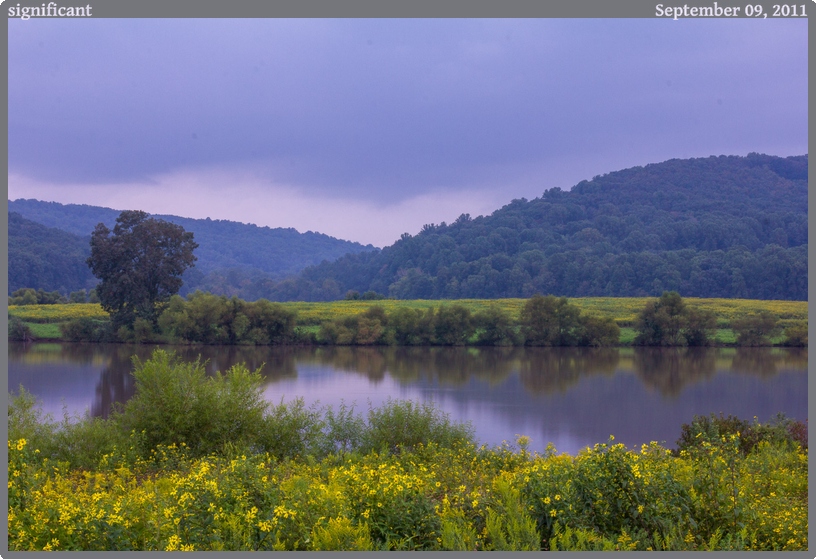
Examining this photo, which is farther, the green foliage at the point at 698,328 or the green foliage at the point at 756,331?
the green foliage at the point at 698,328

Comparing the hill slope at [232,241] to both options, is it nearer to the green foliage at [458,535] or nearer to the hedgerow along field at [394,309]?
the hedgerow along field at [394,309]

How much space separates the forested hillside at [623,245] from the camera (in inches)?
2714

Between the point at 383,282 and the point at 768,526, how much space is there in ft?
284

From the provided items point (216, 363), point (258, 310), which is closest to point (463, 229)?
point (258, 310)

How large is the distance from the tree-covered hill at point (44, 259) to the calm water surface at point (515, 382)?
28234 millimetres

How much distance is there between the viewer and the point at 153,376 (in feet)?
32.6

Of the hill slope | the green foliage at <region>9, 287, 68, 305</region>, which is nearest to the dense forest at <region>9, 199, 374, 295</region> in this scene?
the hill slope

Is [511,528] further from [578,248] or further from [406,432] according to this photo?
[578,248]

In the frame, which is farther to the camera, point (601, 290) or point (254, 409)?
point (601, 290)

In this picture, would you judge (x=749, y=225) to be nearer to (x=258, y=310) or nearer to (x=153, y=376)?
(x=258, y=310)

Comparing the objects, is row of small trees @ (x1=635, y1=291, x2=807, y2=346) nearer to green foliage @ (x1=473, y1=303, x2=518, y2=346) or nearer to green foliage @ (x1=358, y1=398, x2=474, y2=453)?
green foliage @ (x1=473, y1=303, x2=518, y2=346)

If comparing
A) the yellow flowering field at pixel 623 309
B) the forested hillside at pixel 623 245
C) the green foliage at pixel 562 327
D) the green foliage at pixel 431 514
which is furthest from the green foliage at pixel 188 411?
the forested hillside at pixel 623 245

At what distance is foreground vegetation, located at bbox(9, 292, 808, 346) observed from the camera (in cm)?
3991

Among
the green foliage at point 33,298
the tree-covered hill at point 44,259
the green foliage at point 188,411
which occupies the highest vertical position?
the tree-covered hill at point 44,259
